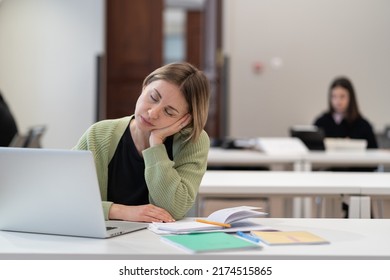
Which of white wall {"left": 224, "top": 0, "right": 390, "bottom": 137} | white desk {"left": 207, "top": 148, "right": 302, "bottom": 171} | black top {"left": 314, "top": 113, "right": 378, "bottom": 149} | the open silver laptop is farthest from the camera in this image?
white wall {"left": 224, "top": 0, "right": 390, "bottom": 137}

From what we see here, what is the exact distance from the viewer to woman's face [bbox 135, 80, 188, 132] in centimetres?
205

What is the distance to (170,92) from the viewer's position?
6.77 feet

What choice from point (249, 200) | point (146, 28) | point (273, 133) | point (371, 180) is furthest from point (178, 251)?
point (146, 28)

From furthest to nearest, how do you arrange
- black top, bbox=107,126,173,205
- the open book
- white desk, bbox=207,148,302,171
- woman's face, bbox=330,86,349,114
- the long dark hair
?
woman's face, bbox=330,86,349,114 → the long dark hair → white desk, bbox=207,148,302,171 → black top, bbox=107,126,173,205 → the open book

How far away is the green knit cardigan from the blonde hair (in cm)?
6

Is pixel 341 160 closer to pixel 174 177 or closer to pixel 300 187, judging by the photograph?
pixel 300 187

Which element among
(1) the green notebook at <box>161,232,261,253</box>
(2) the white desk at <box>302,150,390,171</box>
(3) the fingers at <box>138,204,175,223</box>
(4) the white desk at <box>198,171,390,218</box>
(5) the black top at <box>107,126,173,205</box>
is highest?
(5) the black top at <box>107,126,173,205</box>

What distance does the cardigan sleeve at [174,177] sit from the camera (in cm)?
205

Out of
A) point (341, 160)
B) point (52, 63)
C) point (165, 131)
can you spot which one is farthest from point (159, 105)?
point (52, 63)

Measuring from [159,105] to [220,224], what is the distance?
414 millimetres

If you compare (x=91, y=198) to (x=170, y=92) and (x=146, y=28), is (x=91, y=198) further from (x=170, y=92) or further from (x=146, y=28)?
(x=146, y=28)

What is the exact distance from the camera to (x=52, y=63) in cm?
736

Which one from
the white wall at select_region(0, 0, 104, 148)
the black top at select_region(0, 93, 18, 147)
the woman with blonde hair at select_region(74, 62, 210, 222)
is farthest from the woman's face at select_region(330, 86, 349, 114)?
the woman with blonde hair at select_region(74, 62, 210, 222)

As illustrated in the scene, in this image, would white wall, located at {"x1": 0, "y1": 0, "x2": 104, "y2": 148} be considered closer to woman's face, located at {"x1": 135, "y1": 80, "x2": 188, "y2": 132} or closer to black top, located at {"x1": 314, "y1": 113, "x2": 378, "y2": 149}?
black top, located at {"x1": 314, "y1": 113, "x2": 378, "y2": 149}
